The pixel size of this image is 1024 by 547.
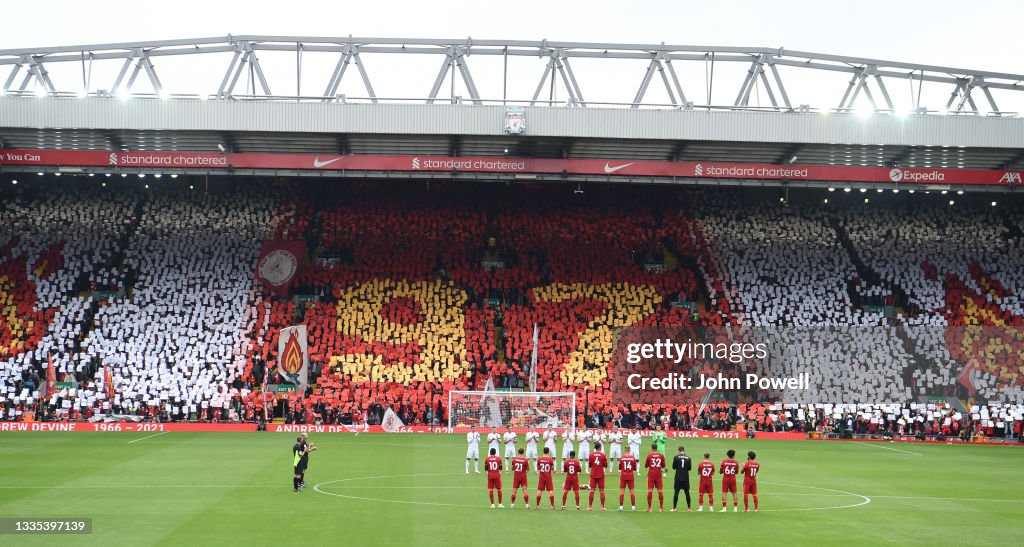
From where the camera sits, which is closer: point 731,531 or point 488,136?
point 731,531

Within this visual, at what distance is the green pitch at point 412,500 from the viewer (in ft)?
69.8

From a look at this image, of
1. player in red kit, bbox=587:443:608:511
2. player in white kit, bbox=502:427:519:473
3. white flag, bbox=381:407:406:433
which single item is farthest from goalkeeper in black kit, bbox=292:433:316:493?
white flag, bbox=381:407:406:433

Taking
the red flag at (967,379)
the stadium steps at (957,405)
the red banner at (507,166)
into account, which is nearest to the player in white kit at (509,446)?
the red banner at (507,166)

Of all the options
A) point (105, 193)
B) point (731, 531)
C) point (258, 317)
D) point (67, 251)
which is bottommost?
point (731, 531)

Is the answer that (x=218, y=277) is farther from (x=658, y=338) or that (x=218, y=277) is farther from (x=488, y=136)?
(x=658, y=338)

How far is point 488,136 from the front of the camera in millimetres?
48562

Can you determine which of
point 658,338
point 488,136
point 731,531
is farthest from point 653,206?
point 731,531

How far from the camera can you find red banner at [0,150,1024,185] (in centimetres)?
4931

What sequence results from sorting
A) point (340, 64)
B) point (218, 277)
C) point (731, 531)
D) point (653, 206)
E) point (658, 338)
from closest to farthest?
point (731, 531), point (340, 64), point (658, 338), point (218, 277), point (653, 206)

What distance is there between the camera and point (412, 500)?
2627cm

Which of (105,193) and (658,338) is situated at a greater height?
(105,193)

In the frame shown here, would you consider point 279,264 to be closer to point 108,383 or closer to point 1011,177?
point 108,383

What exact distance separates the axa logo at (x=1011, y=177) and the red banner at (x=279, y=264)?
35738mm

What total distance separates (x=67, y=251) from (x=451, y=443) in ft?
88.3
